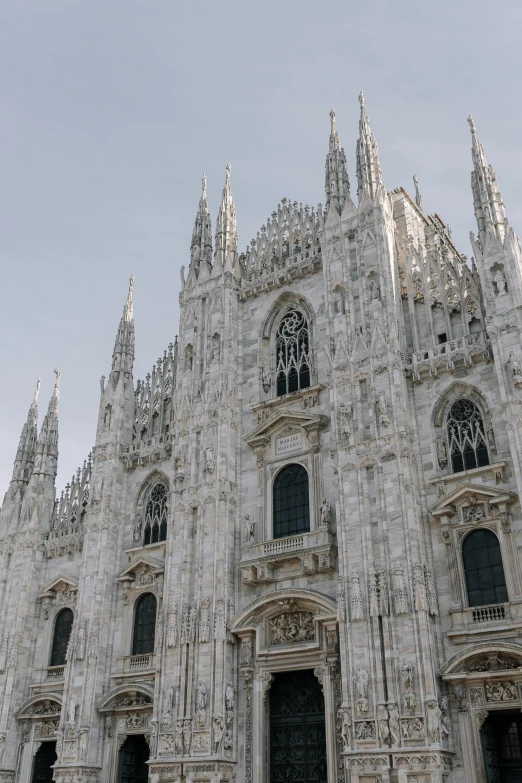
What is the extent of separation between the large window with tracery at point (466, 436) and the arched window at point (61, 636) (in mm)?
15837

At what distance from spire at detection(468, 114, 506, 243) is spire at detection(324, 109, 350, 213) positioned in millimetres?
4824

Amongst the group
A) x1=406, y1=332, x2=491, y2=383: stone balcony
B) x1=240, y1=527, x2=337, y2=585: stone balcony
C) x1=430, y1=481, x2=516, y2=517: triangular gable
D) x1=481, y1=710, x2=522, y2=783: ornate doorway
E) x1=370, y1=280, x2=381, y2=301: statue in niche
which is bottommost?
x1=481, y1=710, x2=522, y2=783: ornate doorway

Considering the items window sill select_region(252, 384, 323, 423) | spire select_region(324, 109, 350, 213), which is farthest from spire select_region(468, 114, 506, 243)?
window sill select_region(252, 384, 323, 423)

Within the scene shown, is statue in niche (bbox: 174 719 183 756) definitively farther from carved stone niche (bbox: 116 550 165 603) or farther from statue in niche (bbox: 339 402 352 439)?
statue in niche (bbox: 339 402 352 439)

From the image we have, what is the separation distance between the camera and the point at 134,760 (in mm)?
24812

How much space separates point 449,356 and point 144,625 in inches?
535

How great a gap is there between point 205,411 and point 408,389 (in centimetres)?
732

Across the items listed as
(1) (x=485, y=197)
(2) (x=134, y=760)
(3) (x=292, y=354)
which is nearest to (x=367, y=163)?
(1) (x=485, y=197)

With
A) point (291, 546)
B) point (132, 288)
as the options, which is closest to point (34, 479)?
point (132, 288)

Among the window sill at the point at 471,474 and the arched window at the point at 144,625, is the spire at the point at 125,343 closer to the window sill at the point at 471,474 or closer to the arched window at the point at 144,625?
the arched window at the point at 144,625

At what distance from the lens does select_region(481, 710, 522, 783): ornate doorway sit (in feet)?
59.4

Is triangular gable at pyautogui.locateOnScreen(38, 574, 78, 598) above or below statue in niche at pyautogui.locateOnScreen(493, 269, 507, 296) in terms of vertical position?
below

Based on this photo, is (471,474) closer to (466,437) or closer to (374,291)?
(466,437)

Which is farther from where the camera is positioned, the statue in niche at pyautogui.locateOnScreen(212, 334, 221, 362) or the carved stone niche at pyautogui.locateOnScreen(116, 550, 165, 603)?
the statue in niche at pyautogui.locateOnScreen(212, 334, 221, 362)
